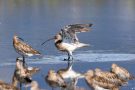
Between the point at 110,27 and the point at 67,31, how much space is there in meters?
8.14

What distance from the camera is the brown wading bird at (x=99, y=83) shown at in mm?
11898

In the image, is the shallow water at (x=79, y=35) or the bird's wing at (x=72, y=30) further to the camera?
the bird's wing at (x=72, y=30)

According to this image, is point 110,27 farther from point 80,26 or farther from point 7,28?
point 80,26

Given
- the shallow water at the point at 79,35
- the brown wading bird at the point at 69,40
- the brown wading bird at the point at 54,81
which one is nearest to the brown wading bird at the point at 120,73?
the shallow water at the point at 79,35

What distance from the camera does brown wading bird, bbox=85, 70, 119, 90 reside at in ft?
39.0

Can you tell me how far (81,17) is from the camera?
103 ft

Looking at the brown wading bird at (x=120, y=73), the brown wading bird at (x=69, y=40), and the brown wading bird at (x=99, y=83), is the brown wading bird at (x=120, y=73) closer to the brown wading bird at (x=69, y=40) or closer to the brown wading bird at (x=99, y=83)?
the brown wading bird at (x=99, y=83)

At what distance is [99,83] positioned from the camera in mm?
11906

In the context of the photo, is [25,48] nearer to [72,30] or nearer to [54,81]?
[72,30]

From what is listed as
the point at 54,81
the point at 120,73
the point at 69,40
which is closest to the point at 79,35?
the point at 69,40

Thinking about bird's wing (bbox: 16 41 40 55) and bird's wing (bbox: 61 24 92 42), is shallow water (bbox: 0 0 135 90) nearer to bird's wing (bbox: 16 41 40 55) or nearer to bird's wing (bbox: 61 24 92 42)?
bird's wing (bbox: 16 41 40 55)

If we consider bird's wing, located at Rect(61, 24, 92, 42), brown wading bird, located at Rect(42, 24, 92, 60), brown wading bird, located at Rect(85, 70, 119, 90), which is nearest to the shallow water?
brown wading bird, located at Rect(42, 24, 92, 60)

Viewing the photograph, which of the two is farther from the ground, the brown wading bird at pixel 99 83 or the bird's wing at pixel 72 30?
the bird's wing at pixel 72 30

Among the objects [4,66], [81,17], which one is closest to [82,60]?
[4,66]
